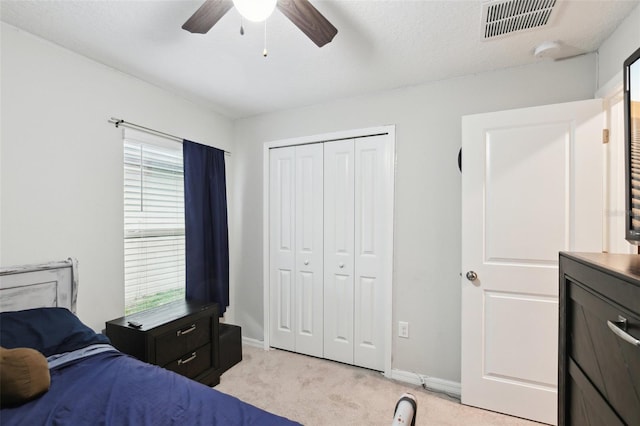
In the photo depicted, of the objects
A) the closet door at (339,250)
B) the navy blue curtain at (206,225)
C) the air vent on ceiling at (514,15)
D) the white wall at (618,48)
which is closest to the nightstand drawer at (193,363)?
the navy blue curtain at (206,225)

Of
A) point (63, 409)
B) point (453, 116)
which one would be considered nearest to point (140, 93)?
point (63, 409)

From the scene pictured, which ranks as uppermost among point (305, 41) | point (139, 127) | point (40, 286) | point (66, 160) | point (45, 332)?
point (305, 41)

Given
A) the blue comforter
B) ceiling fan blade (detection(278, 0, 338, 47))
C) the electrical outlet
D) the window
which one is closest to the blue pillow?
the blue comforter

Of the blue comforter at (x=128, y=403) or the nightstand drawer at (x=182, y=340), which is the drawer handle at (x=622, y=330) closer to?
the blue comforter at (x=128, y=403)

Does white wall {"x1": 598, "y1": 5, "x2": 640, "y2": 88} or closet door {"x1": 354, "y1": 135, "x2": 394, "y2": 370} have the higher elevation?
white wall {"x1": 598, "y1": 5, "x2": 640, "y2": 88}

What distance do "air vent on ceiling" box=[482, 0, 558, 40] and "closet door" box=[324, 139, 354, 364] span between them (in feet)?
4.35

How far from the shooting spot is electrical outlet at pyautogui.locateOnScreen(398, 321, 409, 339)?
8.26 ft

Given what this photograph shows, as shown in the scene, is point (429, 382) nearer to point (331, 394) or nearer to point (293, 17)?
point (331, 394)

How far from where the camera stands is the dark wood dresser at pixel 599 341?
2.23 feet

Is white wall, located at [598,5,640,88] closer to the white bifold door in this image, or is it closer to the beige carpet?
the white bifold door

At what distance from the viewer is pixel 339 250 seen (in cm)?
280

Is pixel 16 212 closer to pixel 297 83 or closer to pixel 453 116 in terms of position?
pixel 297 83

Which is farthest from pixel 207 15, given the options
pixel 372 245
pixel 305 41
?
pixel 372 245

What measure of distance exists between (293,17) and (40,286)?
205 cm
